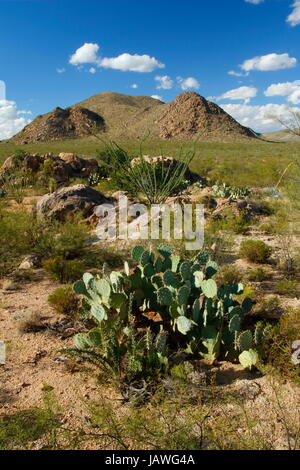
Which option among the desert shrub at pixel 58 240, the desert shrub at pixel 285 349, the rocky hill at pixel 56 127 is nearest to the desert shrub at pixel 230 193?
the desert shrub at pixel 58 240

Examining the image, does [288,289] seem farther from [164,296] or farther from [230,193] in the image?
[230,193]

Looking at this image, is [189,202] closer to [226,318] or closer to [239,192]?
[239,192]

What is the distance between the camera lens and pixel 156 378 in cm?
346

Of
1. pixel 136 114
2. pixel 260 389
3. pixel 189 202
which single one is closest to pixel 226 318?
pixel 260 389

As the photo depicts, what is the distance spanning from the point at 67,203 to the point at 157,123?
57.9 meters

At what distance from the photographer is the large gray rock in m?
9.70

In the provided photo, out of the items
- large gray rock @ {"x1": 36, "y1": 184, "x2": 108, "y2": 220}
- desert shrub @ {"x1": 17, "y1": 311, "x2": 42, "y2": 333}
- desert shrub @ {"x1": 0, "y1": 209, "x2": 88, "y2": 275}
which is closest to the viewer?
desert shrub @ {"x1": 17, "y1": 311, "x2": 42, "y2": 333}

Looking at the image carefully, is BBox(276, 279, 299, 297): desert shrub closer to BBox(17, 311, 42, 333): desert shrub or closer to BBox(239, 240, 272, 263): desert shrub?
BBox(239, 240, 272, 263): desert shrub

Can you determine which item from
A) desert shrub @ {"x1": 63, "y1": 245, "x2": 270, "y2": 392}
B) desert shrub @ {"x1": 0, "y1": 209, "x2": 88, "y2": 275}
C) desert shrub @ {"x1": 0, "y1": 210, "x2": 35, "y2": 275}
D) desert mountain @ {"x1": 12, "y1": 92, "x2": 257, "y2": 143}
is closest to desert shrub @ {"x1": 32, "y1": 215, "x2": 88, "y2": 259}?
desert shrub @ {"x1": 0, "y1": 209, "x2": 88, "y2": 275}

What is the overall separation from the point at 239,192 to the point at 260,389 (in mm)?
9752

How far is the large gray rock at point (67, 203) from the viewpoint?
382 inches

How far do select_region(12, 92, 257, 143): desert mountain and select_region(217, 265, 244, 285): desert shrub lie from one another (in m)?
50.9

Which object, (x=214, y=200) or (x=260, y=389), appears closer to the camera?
(x=260, y=389)

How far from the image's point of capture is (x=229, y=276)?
19.1ft
